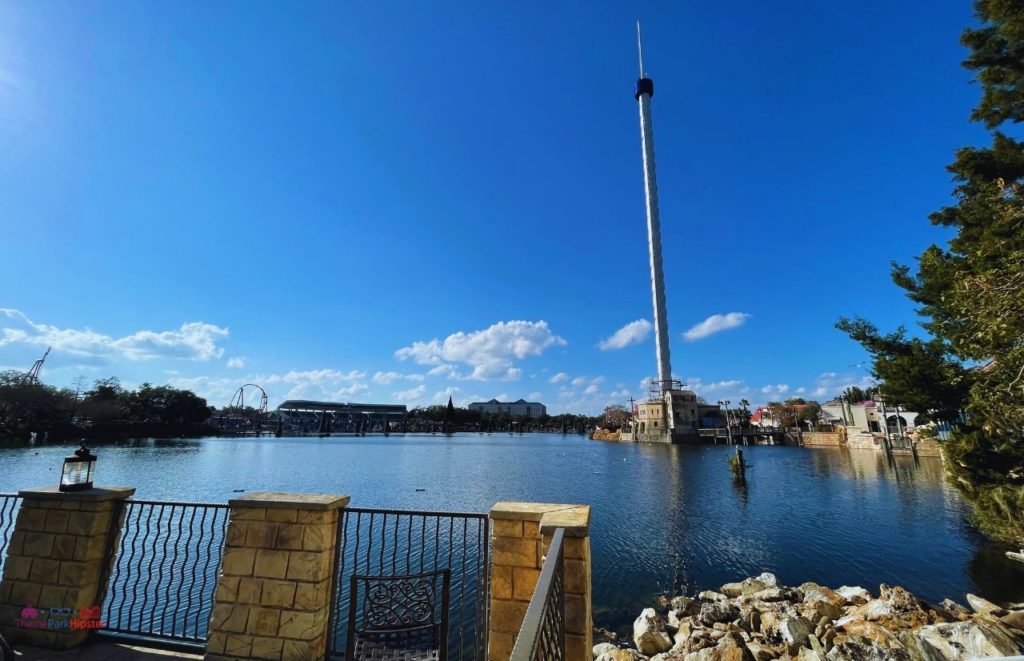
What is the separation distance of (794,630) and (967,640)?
2.27 metres

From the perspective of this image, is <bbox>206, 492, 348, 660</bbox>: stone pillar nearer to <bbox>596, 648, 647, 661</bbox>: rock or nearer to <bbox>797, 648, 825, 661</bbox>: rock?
<bbox>596, 648, 647, 661</bbox>: rock

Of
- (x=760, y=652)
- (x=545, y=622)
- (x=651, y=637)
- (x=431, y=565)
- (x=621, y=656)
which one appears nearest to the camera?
(x=545, y=622)

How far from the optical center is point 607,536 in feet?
56.7

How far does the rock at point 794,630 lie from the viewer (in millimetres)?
7180

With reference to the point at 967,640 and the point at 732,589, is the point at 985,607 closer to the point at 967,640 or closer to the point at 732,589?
the point at 967,640

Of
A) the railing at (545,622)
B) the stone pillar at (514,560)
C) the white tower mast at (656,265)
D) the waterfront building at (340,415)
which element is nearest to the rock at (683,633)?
the stone pillar at (514,560)

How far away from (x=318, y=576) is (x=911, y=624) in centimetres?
888

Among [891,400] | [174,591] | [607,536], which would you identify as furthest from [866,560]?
[174,591]

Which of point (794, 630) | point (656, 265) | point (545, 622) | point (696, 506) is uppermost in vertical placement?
point (656, 265)

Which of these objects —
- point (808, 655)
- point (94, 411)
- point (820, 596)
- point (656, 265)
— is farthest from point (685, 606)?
point (94, 411)

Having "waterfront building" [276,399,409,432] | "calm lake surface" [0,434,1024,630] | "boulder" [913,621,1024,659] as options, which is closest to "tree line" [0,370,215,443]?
"calm lake surface" [0,434,1024,630]

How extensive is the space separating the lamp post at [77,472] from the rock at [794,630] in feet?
32.7

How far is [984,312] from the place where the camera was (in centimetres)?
673

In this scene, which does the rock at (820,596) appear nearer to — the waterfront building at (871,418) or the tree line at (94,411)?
the waterfront building at (871,418)
